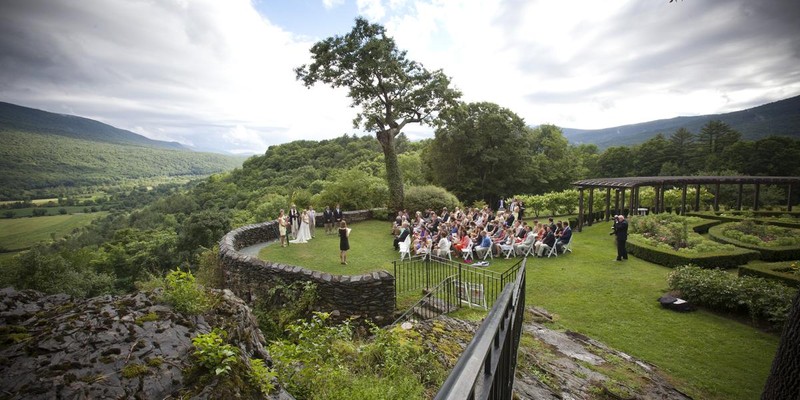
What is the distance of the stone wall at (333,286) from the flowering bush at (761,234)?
52.0 ft

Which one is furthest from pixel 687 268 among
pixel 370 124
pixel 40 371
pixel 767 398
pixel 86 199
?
pixel 86 199

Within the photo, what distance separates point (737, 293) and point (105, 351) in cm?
1264

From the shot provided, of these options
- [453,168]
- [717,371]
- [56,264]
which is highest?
[453,168]

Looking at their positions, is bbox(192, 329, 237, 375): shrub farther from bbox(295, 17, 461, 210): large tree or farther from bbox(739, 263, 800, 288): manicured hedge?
bbox(295, 17, 461, 210): large tree

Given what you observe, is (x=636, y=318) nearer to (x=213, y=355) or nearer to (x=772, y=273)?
(x=772, y=273)

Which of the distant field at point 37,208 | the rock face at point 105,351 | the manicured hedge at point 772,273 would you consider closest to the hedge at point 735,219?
the manicured hedge at point 772,273

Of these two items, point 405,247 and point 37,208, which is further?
point 37,208

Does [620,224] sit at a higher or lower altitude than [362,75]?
lower

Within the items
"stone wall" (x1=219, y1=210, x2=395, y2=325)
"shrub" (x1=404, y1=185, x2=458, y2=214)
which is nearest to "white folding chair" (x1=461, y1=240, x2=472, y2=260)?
"stone wall" (x1=219, y1=210, x2=395, y2=325)

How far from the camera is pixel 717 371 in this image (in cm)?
630

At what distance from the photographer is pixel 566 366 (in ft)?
18.8

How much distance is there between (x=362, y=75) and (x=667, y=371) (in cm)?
2119

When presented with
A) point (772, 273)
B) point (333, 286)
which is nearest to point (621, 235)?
point (772, 273)

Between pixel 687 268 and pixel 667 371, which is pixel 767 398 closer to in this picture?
pixel 667 371
